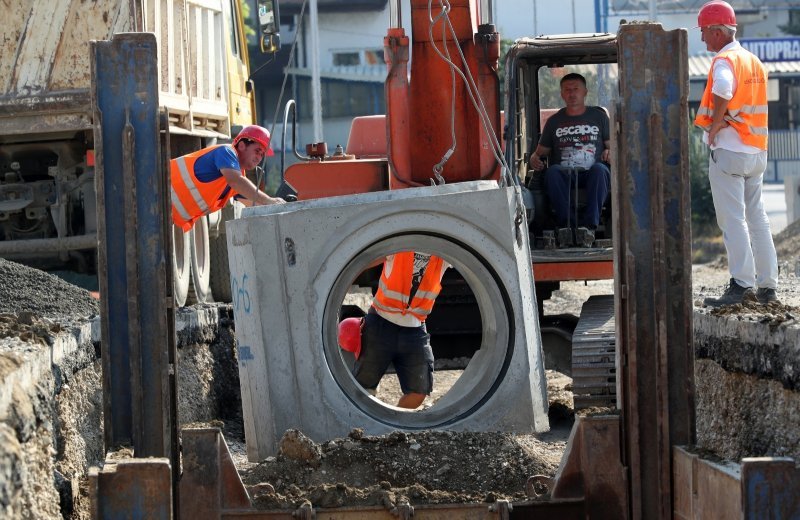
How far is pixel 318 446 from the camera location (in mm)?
5738

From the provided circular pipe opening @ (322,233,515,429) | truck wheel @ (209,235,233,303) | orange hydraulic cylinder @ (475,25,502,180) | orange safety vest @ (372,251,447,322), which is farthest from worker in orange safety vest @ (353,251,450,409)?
truck wheel @ (209,235,233,303)

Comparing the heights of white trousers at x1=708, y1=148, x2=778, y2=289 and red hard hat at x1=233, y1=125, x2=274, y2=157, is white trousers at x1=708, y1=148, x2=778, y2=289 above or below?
below

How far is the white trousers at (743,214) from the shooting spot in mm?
7391

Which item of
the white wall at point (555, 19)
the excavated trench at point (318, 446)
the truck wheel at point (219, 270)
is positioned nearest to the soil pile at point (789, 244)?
the truck wheel at point (219, 270)

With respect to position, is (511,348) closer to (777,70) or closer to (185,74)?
(185,74)

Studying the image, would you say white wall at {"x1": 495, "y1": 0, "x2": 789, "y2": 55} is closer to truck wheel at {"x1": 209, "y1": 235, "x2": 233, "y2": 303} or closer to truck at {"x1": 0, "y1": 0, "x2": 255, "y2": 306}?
truck wheel at {"x1": 209, "y1": 235, "x2": 233, "y2": 303}

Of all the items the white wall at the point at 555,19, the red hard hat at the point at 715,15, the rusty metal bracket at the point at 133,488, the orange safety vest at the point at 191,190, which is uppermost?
the white wall at the point at 555,19

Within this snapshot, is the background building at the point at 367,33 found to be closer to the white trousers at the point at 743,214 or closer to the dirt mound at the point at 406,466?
the white trousers at the point at 743,214

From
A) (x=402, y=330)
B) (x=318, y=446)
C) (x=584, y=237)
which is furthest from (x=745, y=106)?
(x=318, y=446)

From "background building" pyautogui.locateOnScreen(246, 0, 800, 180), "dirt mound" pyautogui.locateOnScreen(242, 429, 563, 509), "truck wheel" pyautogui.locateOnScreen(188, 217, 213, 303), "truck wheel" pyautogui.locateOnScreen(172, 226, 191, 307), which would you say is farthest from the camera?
"background building" pyautogui.locateOnScreen(246, 0, 800, 180)

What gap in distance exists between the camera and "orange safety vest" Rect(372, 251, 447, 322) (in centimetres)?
788

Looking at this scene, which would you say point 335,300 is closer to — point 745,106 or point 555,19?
point 745,106

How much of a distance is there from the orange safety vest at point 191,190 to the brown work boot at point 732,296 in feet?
10.1

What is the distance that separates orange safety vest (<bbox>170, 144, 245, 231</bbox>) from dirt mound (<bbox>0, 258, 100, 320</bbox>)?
82 cm
